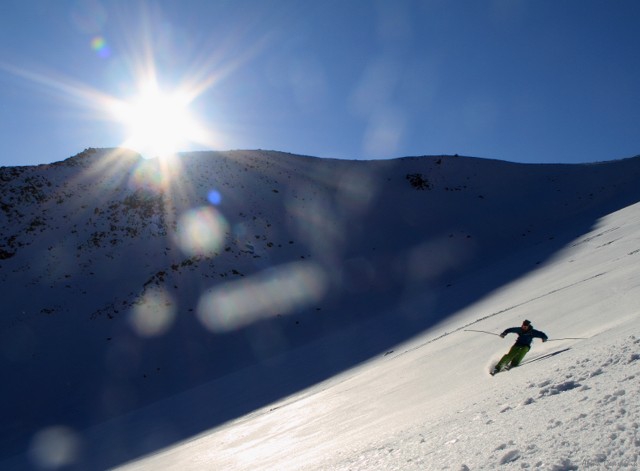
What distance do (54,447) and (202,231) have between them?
53.1 ft

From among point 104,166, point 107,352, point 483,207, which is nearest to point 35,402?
point 107,352

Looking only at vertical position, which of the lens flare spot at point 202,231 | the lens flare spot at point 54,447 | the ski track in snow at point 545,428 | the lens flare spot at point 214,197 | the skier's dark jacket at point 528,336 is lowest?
the ski track in snow at point 545,428

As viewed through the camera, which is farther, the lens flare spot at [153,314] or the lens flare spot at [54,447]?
the lens flare spot at [153,314]

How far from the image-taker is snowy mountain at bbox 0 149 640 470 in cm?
452

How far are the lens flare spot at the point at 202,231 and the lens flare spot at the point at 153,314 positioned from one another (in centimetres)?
396

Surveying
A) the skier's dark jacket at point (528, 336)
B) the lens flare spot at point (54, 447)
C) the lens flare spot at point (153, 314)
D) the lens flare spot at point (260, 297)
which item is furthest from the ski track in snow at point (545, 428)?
the lens flare spot at point (153, 314)

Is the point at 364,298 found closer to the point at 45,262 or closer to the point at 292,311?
the point at 292,311

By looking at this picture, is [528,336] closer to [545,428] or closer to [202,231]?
[545,428]

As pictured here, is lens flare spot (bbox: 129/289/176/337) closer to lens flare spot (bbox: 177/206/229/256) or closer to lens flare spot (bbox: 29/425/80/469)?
lens flare spot (bbox: 177/206/229/256)

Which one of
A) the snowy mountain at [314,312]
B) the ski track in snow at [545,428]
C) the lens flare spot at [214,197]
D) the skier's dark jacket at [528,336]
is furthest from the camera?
the lens flare spot at [214,197]

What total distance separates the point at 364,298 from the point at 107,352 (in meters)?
12.9

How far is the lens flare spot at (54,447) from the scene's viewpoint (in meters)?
12.9

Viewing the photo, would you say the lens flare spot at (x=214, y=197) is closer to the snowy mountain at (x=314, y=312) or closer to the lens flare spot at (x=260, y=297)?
the snowy mountain at (x=314, y=312)

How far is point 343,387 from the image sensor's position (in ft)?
32.5
